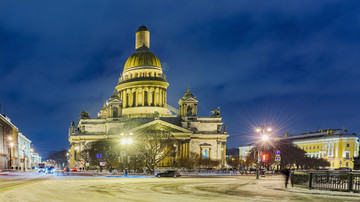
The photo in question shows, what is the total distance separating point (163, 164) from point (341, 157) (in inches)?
3302

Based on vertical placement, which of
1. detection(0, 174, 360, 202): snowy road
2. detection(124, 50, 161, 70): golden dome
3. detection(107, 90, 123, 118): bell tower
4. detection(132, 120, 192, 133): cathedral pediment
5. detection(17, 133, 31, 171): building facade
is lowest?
detection(17, 133, 31, 171): building facade

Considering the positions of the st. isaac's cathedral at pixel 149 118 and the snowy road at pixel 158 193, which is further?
the st. isaac's cathedral at pixel 149 118

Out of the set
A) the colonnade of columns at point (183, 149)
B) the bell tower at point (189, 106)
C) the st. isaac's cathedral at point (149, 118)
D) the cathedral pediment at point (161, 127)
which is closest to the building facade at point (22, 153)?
the st. isaac's cathedral at point (149, 118)

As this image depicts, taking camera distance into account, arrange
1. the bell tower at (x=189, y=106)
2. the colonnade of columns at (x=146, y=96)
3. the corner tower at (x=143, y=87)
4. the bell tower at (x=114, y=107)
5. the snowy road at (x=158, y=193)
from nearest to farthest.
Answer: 1. the snowy road at (x=158, y=193)
2. the bell tower at (x=189, y=106)
3. the bell tower at (x=114, y=107)
4. the corner tower at (x=143, y=87)
5. the colonnade of columns at (x=146, y=96)

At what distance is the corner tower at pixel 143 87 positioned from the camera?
11694 cm

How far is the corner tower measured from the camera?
117m

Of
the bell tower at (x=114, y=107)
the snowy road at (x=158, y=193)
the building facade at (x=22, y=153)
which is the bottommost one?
the building facade at (x=22, y=153)

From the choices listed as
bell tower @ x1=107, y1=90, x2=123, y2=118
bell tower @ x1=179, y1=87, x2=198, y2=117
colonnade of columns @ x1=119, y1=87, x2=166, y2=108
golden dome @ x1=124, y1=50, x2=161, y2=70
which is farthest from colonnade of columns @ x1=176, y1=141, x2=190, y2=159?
golden dome @ x1=124, y1=50, x2=161, y2=70

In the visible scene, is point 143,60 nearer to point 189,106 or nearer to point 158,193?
point 189,106

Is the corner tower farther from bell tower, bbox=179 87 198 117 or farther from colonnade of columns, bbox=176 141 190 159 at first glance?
colonnade of columns, bbox=176 141 190 159

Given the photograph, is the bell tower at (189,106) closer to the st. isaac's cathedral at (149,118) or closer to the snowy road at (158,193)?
the st. isaac's cathedral at (149,118)

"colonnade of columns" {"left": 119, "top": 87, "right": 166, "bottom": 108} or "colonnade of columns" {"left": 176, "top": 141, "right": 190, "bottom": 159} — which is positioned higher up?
"colonnade of columns" {"left": 119, "top": 87, "right": 166, "bottom": 108}

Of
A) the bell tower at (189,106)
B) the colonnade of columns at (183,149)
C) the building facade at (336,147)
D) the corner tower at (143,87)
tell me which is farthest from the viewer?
the building facade at (336,147)

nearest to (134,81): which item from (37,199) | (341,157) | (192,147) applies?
(192,147)
